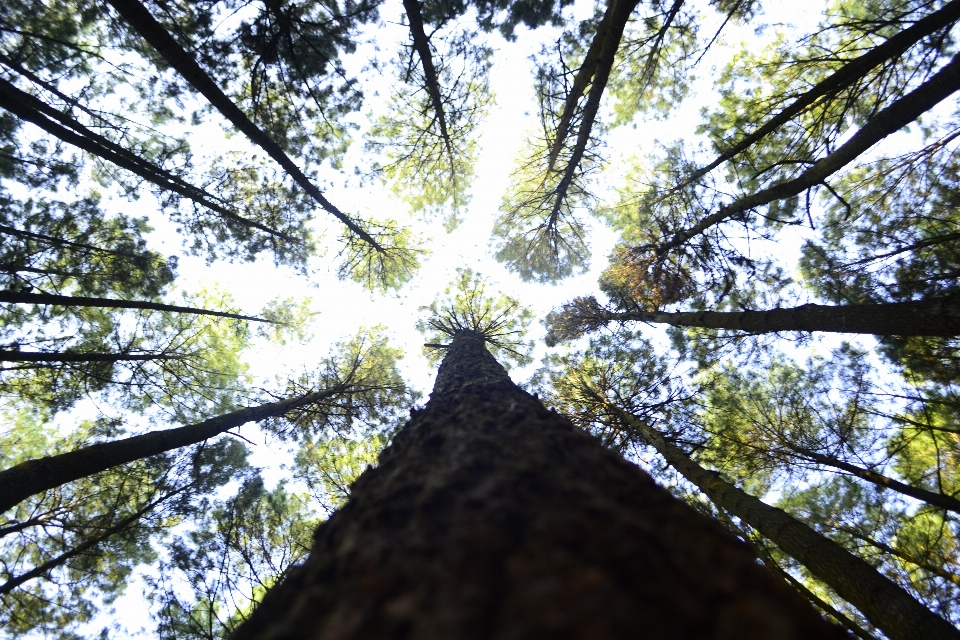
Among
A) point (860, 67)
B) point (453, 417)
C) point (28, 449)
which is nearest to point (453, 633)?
point (453, 417)

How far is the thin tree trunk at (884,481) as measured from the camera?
5086mm

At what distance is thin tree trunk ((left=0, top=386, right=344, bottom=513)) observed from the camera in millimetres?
3918

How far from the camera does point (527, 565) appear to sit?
0.89m

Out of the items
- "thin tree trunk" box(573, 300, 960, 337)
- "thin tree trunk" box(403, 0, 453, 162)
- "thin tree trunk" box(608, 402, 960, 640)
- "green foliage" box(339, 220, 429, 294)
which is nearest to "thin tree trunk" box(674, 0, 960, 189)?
"thin tree trunk" box(573, 300, 960, 337)

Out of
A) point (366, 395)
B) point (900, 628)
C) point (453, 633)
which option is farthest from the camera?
point (366, 395)

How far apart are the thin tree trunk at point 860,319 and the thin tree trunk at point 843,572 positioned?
220 cm

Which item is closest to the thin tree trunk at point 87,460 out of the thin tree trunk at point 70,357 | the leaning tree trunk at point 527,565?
the thin tree trunk at point 70,357

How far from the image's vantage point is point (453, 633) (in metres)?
0.74

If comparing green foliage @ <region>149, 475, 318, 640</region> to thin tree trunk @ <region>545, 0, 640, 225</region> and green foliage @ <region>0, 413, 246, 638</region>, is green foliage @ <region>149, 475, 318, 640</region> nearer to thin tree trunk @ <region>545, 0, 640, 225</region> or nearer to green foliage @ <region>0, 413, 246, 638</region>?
green foliage @ <region>0, 413, 246, 638</region>

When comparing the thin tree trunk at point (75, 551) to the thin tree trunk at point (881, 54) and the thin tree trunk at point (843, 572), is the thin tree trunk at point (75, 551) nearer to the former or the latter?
the thin tree trunk at point (843, 572)

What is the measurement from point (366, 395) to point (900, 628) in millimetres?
7752

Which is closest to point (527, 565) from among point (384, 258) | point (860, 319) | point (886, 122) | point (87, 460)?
point (860, 319)

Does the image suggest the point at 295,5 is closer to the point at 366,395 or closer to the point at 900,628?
the point at 366,395

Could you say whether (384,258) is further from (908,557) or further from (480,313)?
(908,557)
